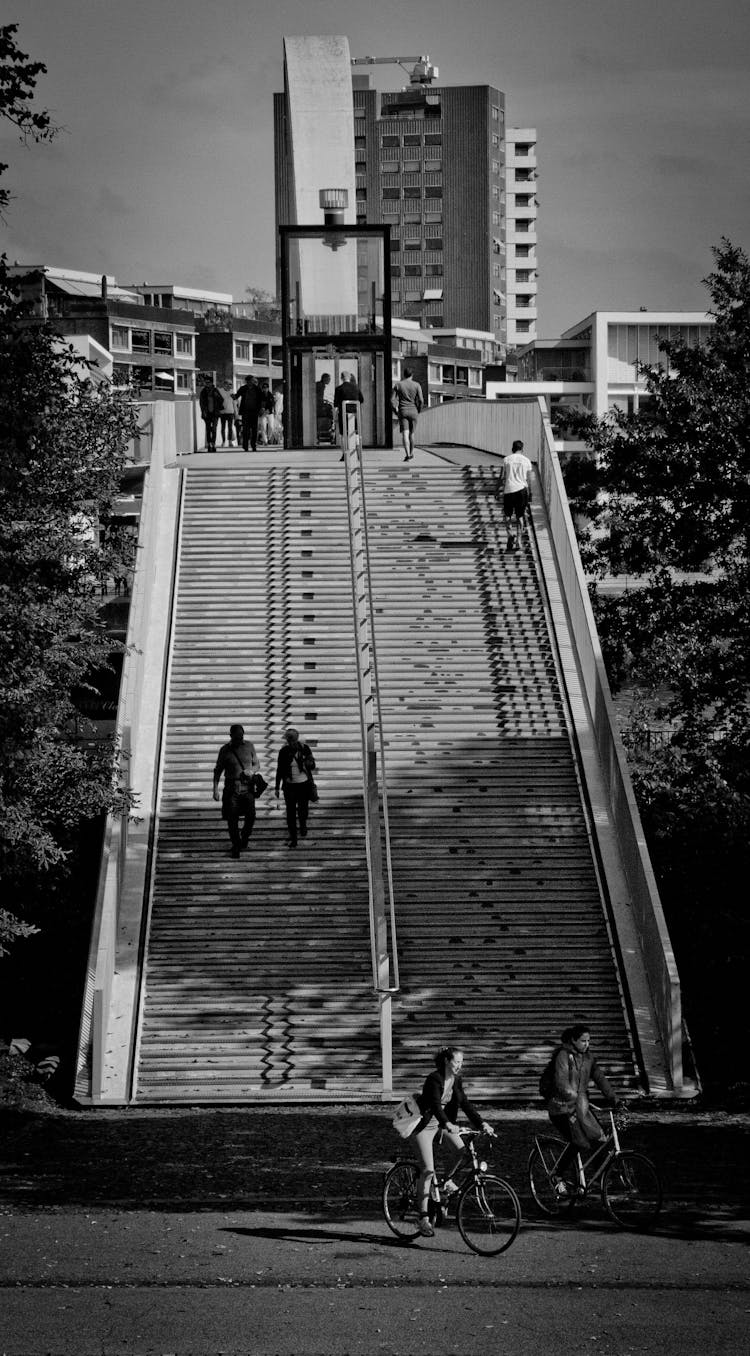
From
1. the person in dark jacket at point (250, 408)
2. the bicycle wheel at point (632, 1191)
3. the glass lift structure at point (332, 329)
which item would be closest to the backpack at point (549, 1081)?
the bicycle wheel at point (632, 1191)

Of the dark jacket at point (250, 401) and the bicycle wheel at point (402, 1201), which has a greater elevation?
the dark jacket at point (250, 401)

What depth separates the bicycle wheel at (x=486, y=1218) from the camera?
450 inches

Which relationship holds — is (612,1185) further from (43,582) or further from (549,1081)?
(43,582)

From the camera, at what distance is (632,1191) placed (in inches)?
484

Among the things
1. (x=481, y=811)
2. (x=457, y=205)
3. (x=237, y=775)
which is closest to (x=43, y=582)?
(x=237, y=775)

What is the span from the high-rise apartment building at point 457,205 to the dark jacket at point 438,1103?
131248 mm

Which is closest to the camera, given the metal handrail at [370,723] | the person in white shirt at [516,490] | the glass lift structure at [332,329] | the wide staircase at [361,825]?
the wide staircase at [361,825]

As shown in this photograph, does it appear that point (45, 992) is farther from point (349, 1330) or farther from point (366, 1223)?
point (349, 1330)

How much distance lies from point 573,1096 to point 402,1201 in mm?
1409

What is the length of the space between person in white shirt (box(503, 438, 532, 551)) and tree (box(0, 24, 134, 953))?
6364 millimetres

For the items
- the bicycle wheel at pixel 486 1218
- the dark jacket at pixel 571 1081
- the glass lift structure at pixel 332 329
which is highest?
the glass lift structure at pixel 332 329

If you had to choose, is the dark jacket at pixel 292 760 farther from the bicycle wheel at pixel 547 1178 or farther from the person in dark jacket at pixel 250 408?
the person in dark jacket at pixel 250 408

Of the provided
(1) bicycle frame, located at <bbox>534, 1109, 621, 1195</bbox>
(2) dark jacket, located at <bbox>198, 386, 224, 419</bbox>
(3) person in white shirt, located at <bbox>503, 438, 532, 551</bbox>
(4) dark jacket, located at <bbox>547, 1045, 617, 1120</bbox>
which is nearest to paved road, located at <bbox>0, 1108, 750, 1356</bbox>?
(1) bicycle frame, located at <bbox>534, 1109, 621, 1195</bbox>

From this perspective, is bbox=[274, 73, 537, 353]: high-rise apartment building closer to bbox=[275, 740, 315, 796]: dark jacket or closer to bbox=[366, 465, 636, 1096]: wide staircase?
bbox=[366, 465, 636, 1096]: wide staircase
